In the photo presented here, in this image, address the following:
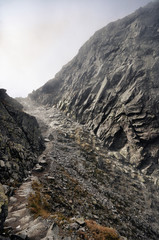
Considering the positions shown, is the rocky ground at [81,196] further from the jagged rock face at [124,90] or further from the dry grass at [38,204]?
the jagged rock face at [124,90]

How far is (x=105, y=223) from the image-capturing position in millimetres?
16422

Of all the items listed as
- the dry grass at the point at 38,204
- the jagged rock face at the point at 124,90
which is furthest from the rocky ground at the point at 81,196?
the jagged rock face at the point at 124,90

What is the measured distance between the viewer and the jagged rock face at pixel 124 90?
35.8 meters

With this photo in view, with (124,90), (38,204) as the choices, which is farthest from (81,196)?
(124,90)

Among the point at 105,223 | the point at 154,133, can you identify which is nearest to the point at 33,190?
the point at 105,223

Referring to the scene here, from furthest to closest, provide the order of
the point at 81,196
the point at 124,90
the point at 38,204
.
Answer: the point at 124,90
the point at 81,196
the point at 38,204

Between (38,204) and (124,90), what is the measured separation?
148 feet

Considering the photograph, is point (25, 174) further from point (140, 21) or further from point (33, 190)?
point (140, 21)

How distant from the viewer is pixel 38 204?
482 inches

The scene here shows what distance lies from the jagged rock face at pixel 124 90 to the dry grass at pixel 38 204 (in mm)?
28451

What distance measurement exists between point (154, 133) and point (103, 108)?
20431mm

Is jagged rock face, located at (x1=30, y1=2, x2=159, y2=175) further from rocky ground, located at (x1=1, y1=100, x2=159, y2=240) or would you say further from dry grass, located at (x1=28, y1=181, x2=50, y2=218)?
dry grass, located at (x1=28, y1=181, x2=50, y2=218)

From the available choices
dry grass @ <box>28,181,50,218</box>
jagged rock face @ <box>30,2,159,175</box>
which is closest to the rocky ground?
dry grass @ <box>28,181,50,218</box>

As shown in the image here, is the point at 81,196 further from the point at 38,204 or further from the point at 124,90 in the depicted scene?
the point at 124,90
